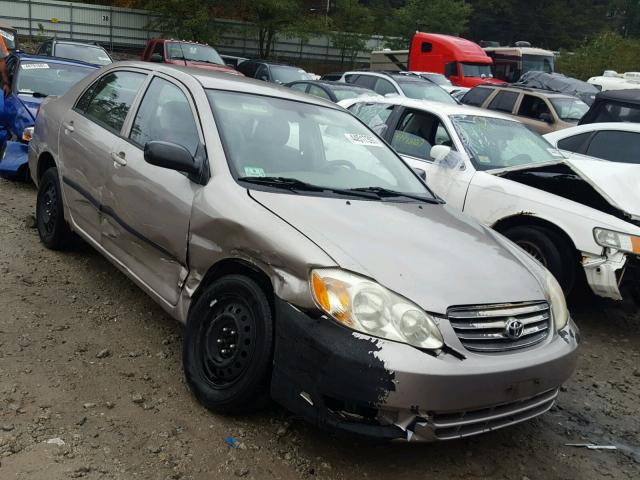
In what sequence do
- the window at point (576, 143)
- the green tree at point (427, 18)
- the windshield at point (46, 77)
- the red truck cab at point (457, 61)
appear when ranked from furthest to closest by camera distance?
the green tree at point (427, 18), the red truck cab at point (457, 61), the windshield at point (46, 77), the window at point (576, 143)

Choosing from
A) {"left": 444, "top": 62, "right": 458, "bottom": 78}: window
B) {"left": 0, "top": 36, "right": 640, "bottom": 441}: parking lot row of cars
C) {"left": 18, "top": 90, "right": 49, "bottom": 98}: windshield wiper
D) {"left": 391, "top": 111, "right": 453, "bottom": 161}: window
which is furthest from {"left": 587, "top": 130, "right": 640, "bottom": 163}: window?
{"left": 444, "top": 62, "right": 458, "bottom": 78}: window

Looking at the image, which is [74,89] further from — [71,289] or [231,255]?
[231,255]

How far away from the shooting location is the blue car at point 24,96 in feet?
23.3

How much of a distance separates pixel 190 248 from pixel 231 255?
0.35m

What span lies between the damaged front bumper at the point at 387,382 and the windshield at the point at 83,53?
1059 centimetres

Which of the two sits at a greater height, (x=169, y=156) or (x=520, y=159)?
(x=169, y=156)

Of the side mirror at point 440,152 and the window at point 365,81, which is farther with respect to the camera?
the window at point 365,81

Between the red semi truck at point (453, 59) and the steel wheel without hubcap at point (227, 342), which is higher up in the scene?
the red semi truck at point (453, 59)

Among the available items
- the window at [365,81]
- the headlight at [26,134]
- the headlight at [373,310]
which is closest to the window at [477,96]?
the window at [365,81]

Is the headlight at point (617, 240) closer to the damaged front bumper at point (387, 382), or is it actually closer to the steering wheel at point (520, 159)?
the steering wheel at point (520, 159)

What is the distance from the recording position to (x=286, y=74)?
56.5 ft

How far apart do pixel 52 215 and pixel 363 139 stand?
2663 mm

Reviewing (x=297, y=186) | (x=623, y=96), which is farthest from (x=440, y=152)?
(x=623, y=96)

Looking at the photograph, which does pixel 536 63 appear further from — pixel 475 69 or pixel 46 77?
pixel 46 77
